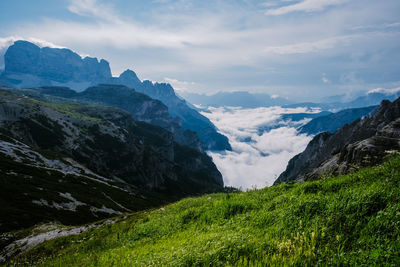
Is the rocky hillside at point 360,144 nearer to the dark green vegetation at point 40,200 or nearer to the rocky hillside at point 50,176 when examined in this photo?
the dark green vegetation at point 40,200

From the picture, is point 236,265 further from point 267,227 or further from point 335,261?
point 267,227

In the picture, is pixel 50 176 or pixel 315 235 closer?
pixel 315 235

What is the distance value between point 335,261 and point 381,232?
5.28ft

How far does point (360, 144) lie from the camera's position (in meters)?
20.1

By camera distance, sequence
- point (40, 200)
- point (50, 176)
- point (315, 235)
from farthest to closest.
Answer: point (50, 176) → point (40, 200) → point (315, 235)

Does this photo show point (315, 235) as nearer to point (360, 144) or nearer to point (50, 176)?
point (360, 144)

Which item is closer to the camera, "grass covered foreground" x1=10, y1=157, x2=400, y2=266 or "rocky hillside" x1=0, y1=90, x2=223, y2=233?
"grass covered foreground" x1=10, y1=157, x2=400, y2=266

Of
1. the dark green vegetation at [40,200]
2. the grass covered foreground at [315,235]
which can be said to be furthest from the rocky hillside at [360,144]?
the dark green vegetation at [40,200]

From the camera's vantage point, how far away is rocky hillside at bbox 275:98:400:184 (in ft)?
56.5

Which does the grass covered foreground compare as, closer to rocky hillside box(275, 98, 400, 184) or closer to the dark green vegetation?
rocky hillside box(275, 98, 400, 184)

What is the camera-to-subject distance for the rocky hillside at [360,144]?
56.5 ft

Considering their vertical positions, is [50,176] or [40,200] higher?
[40,200]

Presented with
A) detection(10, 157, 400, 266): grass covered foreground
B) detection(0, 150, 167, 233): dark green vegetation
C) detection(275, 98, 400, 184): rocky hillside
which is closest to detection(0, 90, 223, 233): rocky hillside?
detection(0, 150, 167, 233): dark green vegetation

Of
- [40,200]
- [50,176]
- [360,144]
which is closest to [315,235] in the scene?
[360,144]
